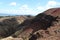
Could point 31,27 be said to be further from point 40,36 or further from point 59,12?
point 40,36

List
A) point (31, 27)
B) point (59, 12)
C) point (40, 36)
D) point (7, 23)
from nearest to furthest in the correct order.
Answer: point (40, 36), point (59, 12), point (31, 27), point (7, 23)

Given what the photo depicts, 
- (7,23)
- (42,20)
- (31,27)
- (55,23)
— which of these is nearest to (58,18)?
(55,23)

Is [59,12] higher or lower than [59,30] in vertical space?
higher

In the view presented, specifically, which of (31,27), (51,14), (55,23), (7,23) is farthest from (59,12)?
(7,23)

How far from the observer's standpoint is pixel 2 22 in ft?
185

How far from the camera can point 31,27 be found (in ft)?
110

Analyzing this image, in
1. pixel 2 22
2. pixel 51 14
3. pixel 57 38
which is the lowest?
pixel 57 38

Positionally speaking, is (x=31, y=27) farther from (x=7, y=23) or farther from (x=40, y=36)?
(x=7, y=23)

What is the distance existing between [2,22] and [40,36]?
33976 millimetres

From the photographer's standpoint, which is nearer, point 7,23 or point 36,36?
point 36,36

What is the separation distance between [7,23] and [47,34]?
33139mm

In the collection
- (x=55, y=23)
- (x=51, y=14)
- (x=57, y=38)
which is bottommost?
(x=57, y=38)

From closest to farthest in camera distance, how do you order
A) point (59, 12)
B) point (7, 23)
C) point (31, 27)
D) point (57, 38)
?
1. point (57, 38)
2. point (59, 12)
3. point (31, 27)
4. point (7, 23)

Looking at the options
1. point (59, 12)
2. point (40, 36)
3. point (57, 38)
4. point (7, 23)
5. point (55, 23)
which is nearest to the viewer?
point (57, 38)
